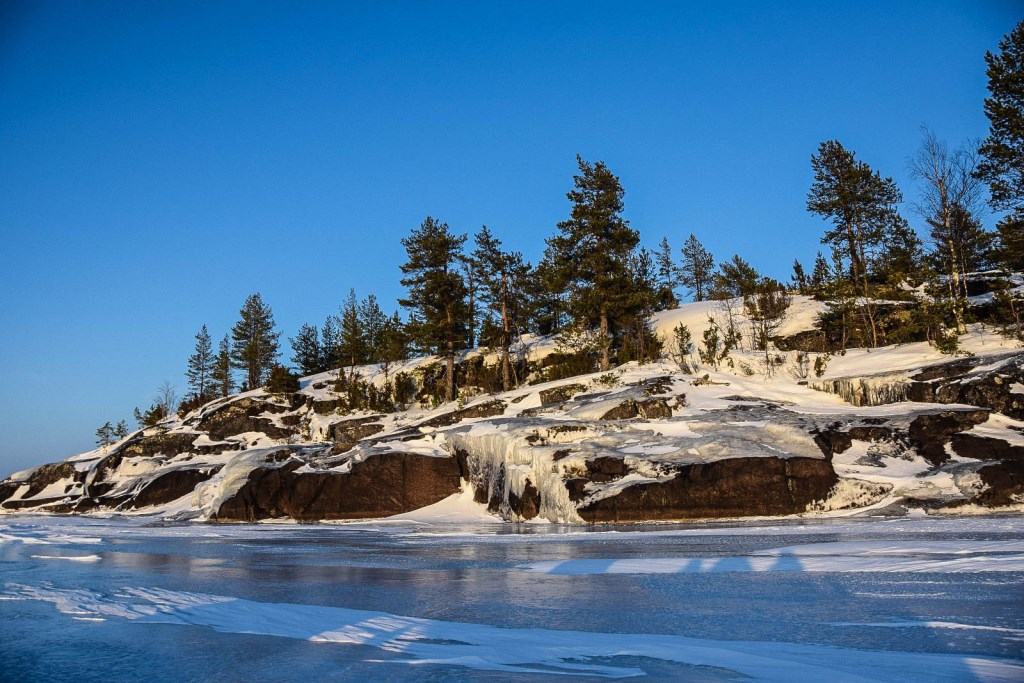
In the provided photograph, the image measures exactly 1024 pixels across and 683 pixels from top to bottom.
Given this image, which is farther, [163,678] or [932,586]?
[932,586]

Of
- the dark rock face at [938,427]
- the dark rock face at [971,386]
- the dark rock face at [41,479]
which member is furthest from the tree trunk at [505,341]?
the dark rock face at [41,479]

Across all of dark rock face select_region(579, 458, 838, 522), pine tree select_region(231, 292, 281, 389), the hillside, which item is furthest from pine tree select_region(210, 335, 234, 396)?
dark rock face select_region(579, 458, 838, 522)

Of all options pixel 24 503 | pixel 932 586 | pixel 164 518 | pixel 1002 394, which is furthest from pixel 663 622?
pixel 24 503

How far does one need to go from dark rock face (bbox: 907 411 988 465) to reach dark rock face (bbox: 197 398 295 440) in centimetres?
3820

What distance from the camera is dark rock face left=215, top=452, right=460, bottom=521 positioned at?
2759 cm

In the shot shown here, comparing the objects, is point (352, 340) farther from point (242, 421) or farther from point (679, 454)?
point (679, 454)

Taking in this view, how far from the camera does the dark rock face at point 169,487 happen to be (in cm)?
3650

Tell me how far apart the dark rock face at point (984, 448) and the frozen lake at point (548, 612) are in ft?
25.0

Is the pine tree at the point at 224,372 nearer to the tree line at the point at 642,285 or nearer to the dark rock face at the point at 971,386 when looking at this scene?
the tree line at the point at 642,285

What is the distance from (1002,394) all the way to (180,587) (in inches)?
991

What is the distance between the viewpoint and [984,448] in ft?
67.9

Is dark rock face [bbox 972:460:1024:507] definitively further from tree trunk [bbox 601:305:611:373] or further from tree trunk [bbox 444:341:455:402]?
tree trunk [bbox 444:341:455:402]

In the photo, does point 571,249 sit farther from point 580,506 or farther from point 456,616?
point 456,616

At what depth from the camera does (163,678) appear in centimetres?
475
